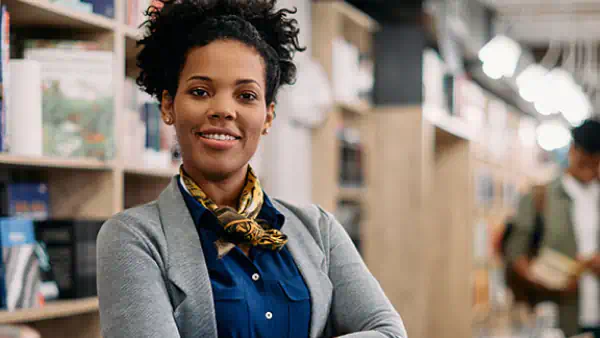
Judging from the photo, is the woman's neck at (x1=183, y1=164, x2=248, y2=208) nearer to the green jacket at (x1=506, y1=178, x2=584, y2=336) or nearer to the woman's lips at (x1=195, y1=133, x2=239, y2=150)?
the woman's lips at (x1=195, y1=133, x2=239, y2=150)

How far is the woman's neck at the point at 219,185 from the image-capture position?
1.36 metres

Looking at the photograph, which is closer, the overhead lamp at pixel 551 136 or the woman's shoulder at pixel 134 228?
the woman's shoulder at pixel 134 228

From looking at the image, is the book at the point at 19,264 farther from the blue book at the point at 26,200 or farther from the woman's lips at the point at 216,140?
the woman's lips at the point at 216,140

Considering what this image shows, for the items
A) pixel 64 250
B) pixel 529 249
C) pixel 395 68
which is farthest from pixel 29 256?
pixel 395 68

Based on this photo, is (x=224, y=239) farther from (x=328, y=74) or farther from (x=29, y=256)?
(x=328, y=74)

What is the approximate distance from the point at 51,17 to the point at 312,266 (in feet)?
5.38

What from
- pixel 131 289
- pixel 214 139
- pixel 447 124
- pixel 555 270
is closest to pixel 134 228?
pixel 131 289

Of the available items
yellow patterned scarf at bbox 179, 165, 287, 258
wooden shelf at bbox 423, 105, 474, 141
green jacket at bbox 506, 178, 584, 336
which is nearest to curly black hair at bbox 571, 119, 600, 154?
green jacket at bbox 506, 178, 584, 336

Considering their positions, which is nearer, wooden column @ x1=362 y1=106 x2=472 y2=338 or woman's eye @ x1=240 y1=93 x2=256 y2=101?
woman's eye @ x1=240 y1=93 x2=256 y2=101

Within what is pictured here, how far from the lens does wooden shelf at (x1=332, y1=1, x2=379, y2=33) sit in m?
4.83

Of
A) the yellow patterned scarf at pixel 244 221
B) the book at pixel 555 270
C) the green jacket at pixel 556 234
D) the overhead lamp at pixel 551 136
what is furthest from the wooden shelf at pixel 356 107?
the overhead lamp at pixel 551 136

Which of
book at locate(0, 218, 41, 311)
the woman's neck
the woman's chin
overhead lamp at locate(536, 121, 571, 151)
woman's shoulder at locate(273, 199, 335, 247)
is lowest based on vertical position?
book at locate(0, 218, 41, 311)

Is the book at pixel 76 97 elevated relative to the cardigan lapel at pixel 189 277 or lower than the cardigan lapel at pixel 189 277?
elevated

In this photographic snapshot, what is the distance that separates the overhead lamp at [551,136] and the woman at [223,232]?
958cm
